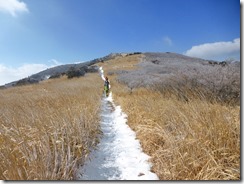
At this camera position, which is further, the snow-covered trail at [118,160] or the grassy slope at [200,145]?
the snow-covered trail at [118,160]

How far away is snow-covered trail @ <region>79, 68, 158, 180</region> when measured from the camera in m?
3.10

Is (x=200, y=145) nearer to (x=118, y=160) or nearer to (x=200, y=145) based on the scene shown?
(x=200, y=145)

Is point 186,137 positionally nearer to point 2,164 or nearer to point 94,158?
point 94,158

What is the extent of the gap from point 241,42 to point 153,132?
196cm

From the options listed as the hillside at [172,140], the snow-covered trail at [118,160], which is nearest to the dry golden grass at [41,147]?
the hillside at [172,140]

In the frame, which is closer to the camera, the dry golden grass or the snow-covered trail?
the dry golden grass

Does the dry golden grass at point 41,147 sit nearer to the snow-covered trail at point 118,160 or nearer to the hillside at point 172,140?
the hillside at point 172,140

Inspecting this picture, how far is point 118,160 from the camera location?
11.9ft

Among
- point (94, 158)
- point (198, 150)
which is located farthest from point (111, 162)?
point (198, 150)

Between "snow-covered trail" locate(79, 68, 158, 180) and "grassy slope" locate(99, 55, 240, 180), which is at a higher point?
"grassy slope" locate(99, 55, 240, 180)

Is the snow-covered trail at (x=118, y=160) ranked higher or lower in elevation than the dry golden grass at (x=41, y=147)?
lower

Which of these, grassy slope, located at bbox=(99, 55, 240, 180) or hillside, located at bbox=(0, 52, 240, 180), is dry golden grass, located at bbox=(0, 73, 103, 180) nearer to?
hillside, located at bbox=(0, 52, 240, 180)

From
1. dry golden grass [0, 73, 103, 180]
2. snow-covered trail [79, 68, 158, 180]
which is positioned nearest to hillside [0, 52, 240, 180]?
dry golden grass [0, 73, 103, 180]

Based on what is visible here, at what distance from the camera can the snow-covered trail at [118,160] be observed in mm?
Answer: 3096
